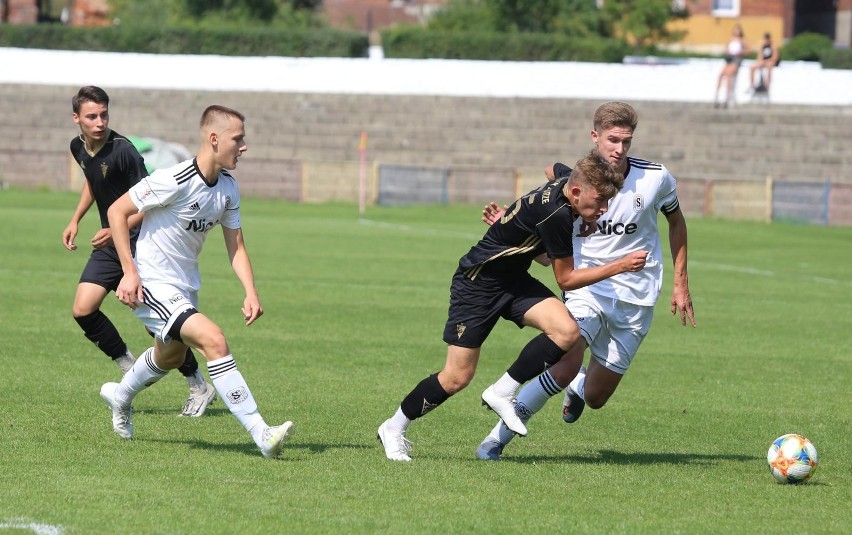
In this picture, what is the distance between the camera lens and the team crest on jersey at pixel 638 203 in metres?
7.93

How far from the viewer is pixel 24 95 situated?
41500mm

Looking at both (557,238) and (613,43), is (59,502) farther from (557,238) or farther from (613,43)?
(613,43)

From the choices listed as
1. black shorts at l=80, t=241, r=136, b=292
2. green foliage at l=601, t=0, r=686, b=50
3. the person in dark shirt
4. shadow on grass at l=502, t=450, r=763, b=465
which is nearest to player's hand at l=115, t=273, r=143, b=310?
black shorts at l=80, t=241, r=136, b=292

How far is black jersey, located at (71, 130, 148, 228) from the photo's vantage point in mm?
9383

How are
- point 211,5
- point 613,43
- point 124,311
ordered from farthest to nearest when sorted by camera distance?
point 211,5, point 613,43, point 124,311

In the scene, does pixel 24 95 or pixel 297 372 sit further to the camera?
pixel 24 95

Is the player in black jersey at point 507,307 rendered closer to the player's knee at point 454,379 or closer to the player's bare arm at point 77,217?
the player's knee at point 454,379

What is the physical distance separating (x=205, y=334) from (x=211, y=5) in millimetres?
47888

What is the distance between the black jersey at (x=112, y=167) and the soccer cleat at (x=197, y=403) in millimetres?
1616

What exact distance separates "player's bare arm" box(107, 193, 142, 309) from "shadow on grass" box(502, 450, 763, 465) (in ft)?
7.80

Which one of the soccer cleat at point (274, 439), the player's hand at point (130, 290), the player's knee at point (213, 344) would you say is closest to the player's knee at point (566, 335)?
the soccer cleat at point (274, 439)

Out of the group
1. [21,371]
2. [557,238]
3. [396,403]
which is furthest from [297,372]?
[557,238]

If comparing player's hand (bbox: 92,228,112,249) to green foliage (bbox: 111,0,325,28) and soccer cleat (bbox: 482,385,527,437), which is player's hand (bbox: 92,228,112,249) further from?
green foliage (bbox: 111,0,325,28)

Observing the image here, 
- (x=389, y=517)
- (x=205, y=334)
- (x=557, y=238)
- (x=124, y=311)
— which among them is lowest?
(x=124, y=311)
